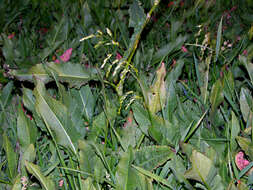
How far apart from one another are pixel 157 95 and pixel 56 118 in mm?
459

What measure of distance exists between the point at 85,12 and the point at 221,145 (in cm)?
154

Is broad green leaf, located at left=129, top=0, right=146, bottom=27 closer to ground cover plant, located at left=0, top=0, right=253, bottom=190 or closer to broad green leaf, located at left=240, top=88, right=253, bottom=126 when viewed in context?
ground cover plant, located at left=0, top=0, right=253, bottom=190

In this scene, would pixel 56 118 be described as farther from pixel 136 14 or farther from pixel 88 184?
pixel 136 14

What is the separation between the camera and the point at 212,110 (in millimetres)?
1405

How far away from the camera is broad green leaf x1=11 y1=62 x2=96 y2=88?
5.02 feet

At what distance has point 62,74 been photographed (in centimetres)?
156

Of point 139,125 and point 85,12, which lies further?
point 85,12

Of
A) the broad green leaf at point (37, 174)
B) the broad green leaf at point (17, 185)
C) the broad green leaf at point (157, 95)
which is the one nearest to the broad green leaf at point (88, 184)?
the broad green leaf at point (37, 174)

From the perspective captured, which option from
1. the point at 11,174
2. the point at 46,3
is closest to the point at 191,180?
the point at 11,174

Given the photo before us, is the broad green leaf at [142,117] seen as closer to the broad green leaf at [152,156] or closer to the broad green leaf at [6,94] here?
the broad green leaf at [152,156]

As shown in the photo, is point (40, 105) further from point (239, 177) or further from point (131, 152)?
point (239, 177)

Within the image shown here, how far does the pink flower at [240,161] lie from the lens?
115 centimetres

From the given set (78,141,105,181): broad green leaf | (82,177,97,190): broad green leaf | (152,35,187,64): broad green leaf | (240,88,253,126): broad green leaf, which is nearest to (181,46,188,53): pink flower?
(152,35,187,64): broad green leaf

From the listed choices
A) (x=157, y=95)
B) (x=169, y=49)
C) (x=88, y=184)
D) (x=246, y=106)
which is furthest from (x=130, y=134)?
(x=169, y=49)
